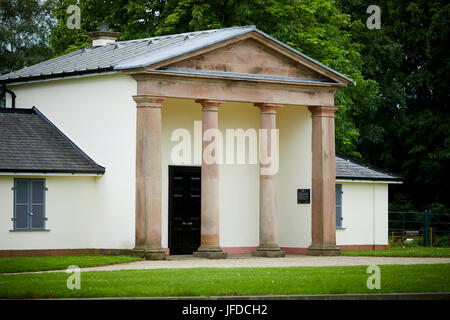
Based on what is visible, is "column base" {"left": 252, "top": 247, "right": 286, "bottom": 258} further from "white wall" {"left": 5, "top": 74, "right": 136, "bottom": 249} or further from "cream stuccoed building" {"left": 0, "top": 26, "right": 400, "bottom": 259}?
"white wall" {"left": 5, "top": 74, "right": 136, "bottom": 249}

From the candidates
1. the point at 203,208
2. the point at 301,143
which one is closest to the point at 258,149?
the point at 301,143

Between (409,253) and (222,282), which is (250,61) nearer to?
(409,253)

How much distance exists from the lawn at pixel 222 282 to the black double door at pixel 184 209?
8.44 m

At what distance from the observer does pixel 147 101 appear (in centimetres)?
3362

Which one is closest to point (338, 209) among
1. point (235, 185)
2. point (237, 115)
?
point (235, 185)

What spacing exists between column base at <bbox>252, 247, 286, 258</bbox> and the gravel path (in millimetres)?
285

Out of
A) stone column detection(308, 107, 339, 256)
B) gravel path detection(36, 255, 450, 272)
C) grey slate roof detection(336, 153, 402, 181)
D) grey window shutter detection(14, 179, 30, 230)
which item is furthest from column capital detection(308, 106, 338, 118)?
grey window shutter detection(14, 179, 30, 230)

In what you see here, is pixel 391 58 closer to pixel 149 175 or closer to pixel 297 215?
pixel 297 215

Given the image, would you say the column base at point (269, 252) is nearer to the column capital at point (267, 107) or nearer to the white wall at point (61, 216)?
the column capital at point (267, 107)

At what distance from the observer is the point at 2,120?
121 feet

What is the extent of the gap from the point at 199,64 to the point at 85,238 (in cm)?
651

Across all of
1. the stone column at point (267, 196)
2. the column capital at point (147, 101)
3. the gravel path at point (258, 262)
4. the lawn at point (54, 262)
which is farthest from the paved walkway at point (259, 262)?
the column capital at point (147, 101)

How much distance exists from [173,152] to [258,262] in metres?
5.77

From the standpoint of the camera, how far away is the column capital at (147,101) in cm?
3359
